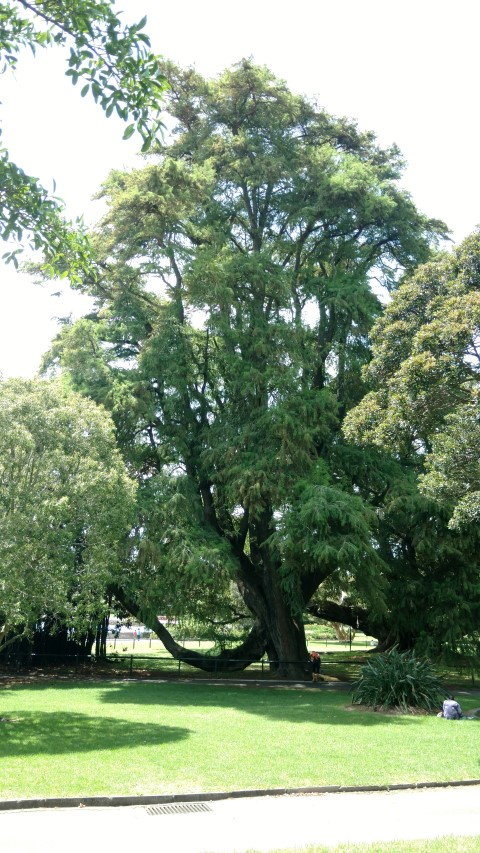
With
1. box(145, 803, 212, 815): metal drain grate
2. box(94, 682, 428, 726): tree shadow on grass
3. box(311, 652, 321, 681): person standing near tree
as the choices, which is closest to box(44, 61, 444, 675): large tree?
box(311, 652, 321, 681): person standing near tree

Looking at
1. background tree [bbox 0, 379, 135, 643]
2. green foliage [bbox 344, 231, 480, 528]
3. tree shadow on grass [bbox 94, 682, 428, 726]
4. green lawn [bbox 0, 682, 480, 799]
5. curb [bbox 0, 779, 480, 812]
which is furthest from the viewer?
tree shadow on grass [bbox 94, 682, 428, 726]

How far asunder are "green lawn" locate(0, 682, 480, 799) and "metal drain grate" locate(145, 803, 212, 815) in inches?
16.8

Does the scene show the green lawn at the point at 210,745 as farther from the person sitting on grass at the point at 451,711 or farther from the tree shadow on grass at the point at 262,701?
the person sitting on grass at the point at 451,711

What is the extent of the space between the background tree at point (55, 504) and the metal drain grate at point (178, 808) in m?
7.43

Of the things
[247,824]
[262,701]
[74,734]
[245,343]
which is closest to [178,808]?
[247,824]

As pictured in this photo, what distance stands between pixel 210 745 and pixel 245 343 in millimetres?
15426

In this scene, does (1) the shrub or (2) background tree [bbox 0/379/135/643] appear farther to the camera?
(1) the shrub

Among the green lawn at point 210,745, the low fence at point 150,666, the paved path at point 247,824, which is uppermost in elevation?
the low fence at point 150,666

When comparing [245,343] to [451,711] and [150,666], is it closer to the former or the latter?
[451,711]

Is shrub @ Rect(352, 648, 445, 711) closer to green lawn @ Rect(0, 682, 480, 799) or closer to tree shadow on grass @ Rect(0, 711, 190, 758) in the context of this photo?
green lawn @ Rect(0, 682, 480, 799)

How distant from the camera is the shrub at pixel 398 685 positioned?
699 inches

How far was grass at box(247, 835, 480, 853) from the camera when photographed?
6.80m

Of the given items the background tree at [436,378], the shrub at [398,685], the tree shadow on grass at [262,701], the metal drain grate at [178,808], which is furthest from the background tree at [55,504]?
the metal drain grate at [178,808]

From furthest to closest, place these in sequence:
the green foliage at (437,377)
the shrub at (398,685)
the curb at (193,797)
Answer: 1. the shrub at (398,685)
2. the green foliage at (437,377)
3. the curb at (193,797)
